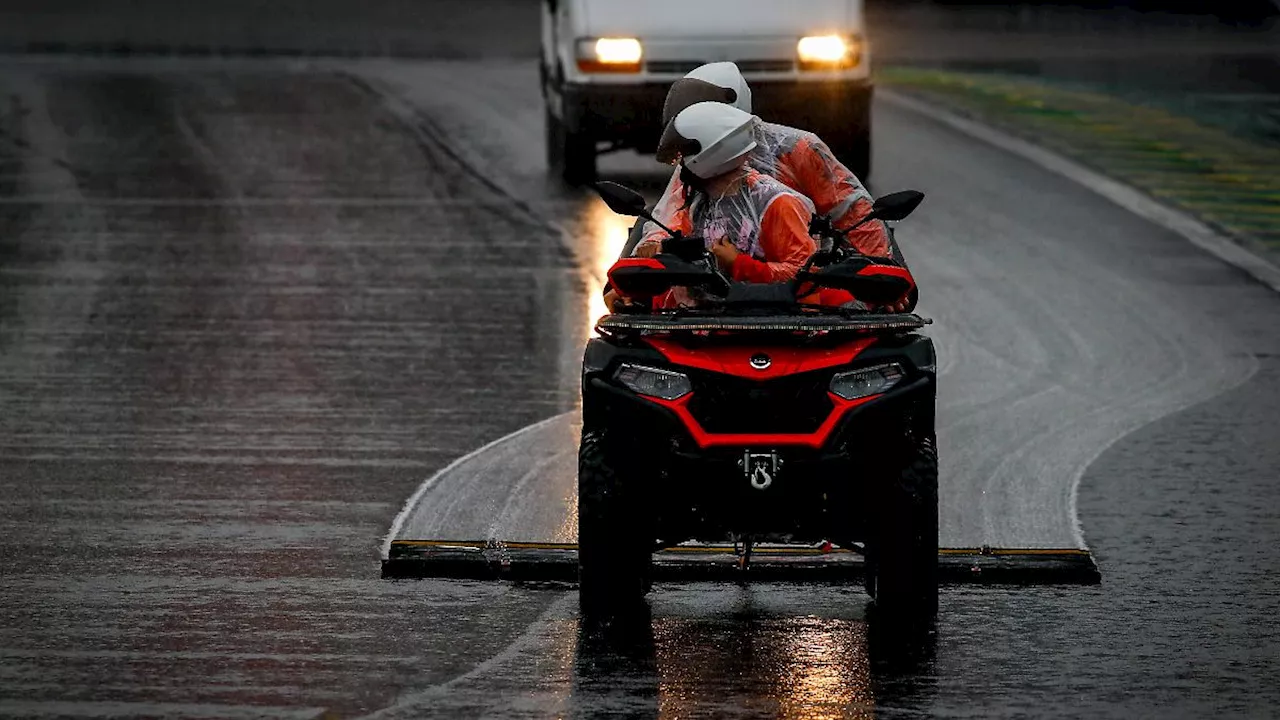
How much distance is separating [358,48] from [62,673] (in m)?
26.5

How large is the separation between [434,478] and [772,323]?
11.3 ft

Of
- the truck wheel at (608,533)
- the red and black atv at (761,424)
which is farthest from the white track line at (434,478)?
the red and black atv at (761,424)

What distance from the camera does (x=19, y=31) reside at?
3572 cm

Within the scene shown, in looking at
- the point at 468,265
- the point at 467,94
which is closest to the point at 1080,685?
the point at 468,265

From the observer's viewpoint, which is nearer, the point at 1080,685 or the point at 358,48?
the point at 1080,685

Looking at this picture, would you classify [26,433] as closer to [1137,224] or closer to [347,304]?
[347,304]

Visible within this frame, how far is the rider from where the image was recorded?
955cm

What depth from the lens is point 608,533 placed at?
28.9ft

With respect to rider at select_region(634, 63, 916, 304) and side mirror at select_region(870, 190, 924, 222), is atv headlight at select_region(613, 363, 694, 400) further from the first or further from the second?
side mirror at select_region(870, 190, 924, 222)

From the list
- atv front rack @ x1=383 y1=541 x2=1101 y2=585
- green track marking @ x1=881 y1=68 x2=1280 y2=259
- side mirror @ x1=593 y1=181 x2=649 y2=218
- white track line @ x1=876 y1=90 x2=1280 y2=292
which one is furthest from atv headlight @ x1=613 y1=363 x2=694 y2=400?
green track marking @ x1=881 y1=68 x2=1280 y2=259

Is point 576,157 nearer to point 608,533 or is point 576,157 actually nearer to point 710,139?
point 710,139

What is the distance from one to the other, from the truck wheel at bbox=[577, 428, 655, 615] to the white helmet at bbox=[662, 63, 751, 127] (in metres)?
1.30

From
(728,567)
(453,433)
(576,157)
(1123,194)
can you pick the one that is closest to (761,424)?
(728,567)

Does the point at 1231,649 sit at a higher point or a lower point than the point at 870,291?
lower
